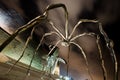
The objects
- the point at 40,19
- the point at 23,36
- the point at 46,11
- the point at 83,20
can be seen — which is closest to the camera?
the point at 40,19

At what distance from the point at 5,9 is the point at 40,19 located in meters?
13.1

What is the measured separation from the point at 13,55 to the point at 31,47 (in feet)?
8.65

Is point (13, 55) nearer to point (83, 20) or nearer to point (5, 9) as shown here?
point (5, 9)

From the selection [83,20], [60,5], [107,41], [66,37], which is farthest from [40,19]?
[66,37]

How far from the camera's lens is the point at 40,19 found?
2.56m

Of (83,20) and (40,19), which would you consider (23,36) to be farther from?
(40,19)

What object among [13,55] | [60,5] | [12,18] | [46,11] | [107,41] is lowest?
[107,41]

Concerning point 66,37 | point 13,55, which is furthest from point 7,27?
point 66,37

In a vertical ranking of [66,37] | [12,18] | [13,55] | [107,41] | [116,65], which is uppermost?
[12,18]

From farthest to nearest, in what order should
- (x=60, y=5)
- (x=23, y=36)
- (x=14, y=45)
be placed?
(x=23, y=36), (x=14, y=45), (x=60, y=5)

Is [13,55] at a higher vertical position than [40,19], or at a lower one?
higher

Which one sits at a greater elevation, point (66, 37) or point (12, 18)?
point (12, 18)

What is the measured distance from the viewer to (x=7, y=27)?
14.8m

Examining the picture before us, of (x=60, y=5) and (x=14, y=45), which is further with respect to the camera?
(x=14, y=45)
